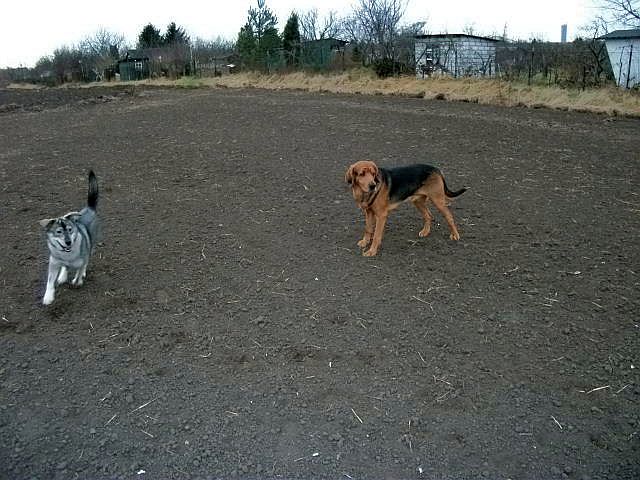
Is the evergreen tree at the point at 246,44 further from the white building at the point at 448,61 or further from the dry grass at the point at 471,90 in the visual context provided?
the white building at the point at 448,61

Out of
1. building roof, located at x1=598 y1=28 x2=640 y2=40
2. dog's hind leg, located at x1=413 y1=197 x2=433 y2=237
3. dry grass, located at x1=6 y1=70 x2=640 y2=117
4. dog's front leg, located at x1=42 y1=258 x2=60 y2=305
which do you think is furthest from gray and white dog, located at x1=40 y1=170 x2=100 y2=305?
building roof, located at x1=598 y1=28 x2=640 y2=40

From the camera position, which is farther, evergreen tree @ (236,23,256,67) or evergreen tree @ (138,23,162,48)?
evergreen tree @ (138,23,162,48)

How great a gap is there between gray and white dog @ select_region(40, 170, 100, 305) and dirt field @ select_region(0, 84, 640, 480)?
19cm

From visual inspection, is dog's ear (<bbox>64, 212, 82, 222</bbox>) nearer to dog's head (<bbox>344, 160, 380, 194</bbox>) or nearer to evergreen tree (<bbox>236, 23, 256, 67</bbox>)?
dog's head (<bbox>344, 160, 380, 194</bbox>)

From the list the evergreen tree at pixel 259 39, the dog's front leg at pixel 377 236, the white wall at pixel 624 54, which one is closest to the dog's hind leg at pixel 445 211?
the dog's front leg at pixel 377 236

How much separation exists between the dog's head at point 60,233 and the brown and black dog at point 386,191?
251cm

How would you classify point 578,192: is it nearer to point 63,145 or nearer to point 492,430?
point 492,430

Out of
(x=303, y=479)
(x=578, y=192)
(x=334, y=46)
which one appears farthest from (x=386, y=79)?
(x=303, y=479)

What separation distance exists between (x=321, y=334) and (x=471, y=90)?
1573 centimetres

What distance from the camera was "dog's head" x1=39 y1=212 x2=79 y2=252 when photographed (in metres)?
4.32

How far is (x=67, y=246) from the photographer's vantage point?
172 inches

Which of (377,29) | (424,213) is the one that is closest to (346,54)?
(377,29)

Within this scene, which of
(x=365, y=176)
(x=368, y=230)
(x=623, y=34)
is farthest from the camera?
(x=623, y=34)

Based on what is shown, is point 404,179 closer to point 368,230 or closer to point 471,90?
point 368,230
